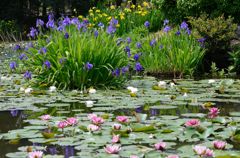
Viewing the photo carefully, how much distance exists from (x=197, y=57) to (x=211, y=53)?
2.00 ft

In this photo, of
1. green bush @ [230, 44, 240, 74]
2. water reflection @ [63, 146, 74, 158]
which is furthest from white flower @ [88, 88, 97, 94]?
green bush @ [230, 44, 240, 74]

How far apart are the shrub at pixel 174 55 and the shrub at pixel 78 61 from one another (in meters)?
1.57

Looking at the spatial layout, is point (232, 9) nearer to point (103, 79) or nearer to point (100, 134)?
point (103, 79)

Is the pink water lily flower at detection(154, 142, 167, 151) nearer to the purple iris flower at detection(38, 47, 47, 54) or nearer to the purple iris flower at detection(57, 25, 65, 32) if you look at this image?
the purple iris flower at detection(38, 47, 47, 54)

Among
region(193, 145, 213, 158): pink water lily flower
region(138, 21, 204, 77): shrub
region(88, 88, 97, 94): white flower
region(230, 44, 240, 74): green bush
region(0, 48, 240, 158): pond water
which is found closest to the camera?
region(193, 145, 213, 158): pink water lily flower

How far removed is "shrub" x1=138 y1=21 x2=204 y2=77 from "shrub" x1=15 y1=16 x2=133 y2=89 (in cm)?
157

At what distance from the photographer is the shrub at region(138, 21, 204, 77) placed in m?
7.79

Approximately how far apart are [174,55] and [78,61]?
235cm

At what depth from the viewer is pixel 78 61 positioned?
601 cm

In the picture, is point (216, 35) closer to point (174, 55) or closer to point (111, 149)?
point (174, 55)

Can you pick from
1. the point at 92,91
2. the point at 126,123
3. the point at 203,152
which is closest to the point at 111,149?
the point at 203,152

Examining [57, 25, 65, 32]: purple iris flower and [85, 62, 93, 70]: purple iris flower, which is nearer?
[85, 62, 93, 70]: purple iris flower

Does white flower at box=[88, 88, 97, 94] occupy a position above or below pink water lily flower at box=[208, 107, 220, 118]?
above

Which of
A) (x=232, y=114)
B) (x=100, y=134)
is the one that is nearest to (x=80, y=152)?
(x=100, y=134)
